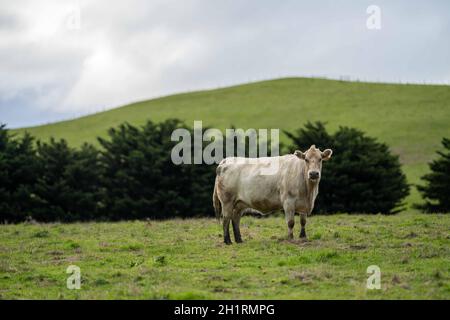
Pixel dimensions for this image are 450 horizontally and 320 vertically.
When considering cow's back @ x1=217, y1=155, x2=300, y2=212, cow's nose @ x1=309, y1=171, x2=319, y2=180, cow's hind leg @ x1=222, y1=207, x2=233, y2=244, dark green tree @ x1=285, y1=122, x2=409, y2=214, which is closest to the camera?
cow's nose @ x1=309, y1=171, x2=319, y2=180

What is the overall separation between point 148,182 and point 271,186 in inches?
820

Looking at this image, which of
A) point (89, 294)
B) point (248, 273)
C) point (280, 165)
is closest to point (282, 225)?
point (280, 165)

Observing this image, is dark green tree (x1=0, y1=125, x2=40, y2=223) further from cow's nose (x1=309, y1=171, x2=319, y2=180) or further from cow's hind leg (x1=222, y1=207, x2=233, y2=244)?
cow's nose (x1=309, y1=171, x2=319, y2=180)

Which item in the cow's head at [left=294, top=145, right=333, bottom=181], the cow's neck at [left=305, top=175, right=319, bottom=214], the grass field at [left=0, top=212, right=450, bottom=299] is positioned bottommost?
the grass field at [left=0, top=212, right=450, bottom=299]

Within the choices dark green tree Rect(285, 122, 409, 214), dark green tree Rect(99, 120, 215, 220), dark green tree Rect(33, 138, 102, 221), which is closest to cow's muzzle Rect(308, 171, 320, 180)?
dark green tree Rect(285, 122, 409, 214)

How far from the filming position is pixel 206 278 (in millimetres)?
12469

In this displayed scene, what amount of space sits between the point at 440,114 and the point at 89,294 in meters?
62.4

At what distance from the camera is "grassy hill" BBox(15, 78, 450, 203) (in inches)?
2542

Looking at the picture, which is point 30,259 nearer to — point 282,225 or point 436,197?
point 282,225

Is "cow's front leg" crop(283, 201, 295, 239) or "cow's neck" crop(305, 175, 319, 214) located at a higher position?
"cow's neck" crop(305, 175, 319, 214)

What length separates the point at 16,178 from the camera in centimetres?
3678

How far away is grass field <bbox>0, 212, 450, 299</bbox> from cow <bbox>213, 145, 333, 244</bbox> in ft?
2.84

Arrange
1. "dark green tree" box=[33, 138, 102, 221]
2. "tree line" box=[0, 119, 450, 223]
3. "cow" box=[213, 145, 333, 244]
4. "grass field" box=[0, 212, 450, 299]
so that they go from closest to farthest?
"grass field" box=[0, 212, 450, 299] < "cow" box=[213, 145, 333, 244] < "tree line" box=[0, 119, 450, 223] < "dark green tree" box=[33, 138, 102, 221]
